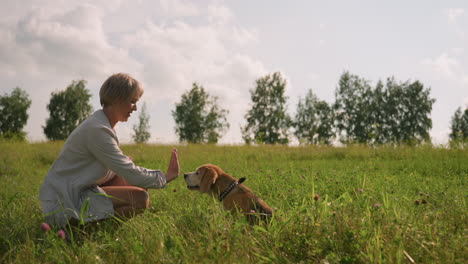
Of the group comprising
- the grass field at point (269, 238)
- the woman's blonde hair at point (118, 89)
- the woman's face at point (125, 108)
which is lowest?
the grass field at point (269, 238)

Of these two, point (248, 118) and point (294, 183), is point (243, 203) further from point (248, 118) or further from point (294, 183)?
point (248, 118)

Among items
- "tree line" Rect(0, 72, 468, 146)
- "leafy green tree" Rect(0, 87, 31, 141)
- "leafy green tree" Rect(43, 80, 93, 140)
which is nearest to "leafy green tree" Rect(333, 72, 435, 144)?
"tree line" Rect(0, 72, 468, 146)

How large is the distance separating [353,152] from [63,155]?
12.5 meters

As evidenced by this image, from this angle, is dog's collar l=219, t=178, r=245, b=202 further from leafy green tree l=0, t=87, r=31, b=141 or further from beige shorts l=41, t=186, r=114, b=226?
leafy green tree l=0, t=87, r=31, b=141

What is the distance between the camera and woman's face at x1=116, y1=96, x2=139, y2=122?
4.00 metres

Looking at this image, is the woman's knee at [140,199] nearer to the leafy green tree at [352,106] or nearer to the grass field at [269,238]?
the grass field at [269,238]

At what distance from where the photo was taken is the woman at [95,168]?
3764mm

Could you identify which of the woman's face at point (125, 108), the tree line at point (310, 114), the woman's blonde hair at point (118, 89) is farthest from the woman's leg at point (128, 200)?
the tree line at point (310, 114)

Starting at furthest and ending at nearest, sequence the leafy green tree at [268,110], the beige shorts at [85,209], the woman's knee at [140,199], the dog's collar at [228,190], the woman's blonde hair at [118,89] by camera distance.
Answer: the leafy green tree at [268,110] → the dog's collar at [228,190] → the woman's knee at [140,199] → the woman's blonde hair at [118,89] → the beige shorts at [85,209]

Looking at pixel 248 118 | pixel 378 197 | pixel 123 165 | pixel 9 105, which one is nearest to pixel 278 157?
pixel 378 197

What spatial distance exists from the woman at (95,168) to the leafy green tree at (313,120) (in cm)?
4809

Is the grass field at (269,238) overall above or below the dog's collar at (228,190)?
below

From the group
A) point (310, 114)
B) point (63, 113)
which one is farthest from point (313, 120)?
point (63, 113)

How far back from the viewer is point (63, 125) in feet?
176
